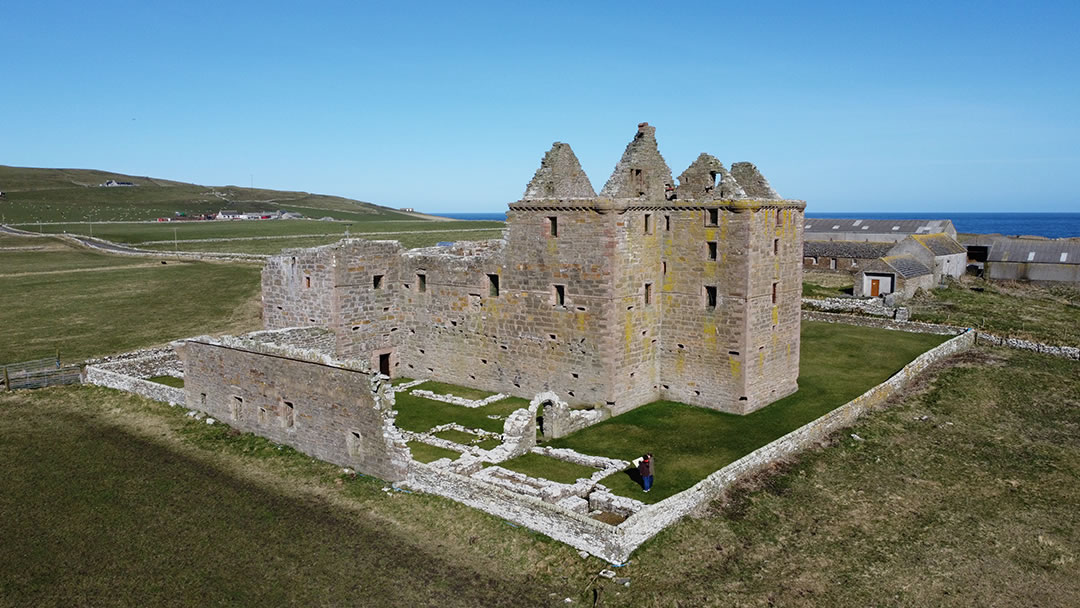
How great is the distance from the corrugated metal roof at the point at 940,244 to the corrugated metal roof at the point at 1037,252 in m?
2.50

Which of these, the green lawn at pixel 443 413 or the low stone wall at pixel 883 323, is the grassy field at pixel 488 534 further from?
the low stone wall at pixel 883 323

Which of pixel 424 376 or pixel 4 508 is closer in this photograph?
pixel 4 508

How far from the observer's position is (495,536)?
57.5 ft

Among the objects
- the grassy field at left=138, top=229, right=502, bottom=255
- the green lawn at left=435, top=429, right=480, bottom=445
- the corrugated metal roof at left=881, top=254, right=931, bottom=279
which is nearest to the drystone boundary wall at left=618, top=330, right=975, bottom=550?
the green lawn at left=435, top=429, right=480, bottom=445

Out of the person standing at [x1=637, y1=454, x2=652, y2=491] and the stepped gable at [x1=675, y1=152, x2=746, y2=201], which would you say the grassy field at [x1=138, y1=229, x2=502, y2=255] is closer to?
the stepped gable at [x1=675, y1=152, x2=746, y2=201]

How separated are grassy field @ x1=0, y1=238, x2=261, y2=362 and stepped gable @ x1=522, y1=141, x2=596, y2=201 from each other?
21.4 m

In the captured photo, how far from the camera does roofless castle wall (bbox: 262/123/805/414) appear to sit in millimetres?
24859

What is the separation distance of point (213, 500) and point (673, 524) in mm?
11594

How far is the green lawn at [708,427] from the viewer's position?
20.5 meters

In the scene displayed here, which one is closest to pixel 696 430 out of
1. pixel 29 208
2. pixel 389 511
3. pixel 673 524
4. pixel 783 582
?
pixel 673 524

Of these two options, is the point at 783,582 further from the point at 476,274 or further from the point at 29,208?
the point at 29,208

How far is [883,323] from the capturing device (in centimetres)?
4094

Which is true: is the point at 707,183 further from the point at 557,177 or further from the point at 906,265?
the point at 906,265

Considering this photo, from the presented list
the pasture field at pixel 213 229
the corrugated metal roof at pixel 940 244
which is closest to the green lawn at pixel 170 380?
the corrugated metal roof at pixel 940 244
